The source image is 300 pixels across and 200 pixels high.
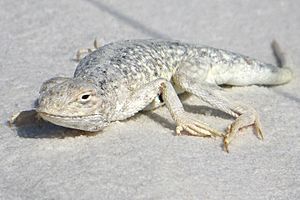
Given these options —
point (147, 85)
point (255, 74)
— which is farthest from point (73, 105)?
point (255, 74)

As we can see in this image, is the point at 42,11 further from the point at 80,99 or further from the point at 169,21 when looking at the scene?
the point at 80,99

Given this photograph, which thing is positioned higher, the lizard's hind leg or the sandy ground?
the lizard's hind leg

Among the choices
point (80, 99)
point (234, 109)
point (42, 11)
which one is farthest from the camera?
point (42, 11)

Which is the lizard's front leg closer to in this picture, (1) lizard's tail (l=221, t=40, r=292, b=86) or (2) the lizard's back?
(2) the lizard's back

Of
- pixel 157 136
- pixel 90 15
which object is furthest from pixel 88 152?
pixel 90 15

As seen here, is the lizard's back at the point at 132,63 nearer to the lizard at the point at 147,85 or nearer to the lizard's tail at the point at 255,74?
the lizard at the point at 147,85

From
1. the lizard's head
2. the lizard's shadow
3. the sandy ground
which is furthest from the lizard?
the lizard's shadow

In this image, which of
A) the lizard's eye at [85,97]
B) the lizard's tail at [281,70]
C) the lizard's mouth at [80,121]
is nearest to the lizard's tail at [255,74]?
the lizard's tail at [281,70]
